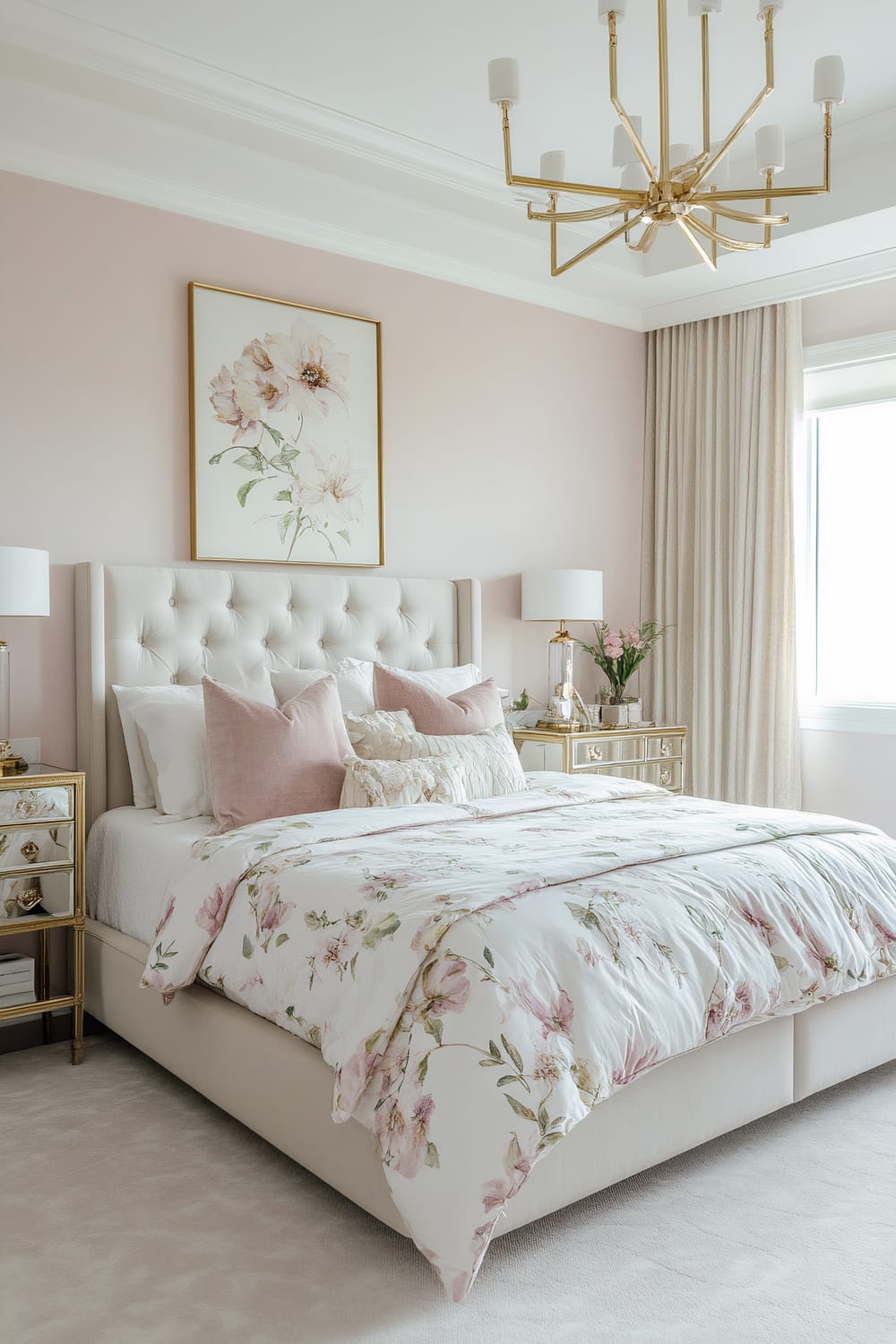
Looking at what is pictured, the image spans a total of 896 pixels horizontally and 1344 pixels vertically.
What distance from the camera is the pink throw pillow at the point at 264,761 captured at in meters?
3.04

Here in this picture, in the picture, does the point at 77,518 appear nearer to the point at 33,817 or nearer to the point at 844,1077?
the point at 33,817

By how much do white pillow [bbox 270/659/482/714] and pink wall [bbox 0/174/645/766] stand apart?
1.74ft

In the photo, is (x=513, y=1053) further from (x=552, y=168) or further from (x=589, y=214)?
(x=552, y=168)

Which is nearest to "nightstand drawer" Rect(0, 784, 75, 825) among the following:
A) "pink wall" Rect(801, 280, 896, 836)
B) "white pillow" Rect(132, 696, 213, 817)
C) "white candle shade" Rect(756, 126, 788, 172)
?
"white pillow" Rect(132, 696, 213, 817)

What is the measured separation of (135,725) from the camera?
3398 millimetres

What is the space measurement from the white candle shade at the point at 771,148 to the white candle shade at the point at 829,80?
25cm

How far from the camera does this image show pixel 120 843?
3197 millimetres

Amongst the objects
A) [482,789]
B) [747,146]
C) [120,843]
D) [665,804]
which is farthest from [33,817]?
[747,146]

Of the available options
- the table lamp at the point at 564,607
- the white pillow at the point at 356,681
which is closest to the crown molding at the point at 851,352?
the table lamp at the point at 564,607

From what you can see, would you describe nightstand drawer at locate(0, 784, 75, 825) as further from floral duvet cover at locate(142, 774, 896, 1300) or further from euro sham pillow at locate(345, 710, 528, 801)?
euro sham pillow at locate(345, 710, 528, 801)

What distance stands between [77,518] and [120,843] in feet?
3.49

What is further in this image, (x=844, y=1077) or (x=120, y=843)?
(x=120, y=843)

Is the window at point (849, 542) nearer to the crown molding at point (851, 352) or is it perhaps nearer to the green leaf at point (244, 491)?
the crown molding at point (851, 352)

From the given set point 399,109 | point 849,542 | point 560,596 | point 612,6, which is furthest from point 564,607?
point 612,6
